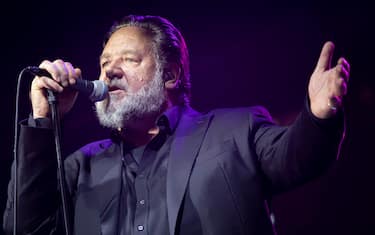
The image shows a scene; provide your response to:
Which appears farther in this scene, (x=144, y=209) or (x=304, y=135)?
(x=144, y=209)

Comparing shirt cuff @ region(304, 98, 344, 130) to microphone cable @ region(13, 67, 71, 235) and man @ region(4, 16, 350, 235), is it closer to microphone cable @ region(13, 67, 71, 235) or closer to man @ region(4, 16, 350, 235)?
man @ region(4, 16, 350, 235)

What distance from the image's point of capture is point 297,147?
4.55 feet

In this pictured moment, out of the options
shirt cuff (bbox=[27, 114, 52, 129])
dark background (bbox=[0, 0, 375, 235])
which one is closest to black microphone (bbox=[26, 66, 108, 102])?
shirt cuff (bbox=[27, 114, 52, 129])

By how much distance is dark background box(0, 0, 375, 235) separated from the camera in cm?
283

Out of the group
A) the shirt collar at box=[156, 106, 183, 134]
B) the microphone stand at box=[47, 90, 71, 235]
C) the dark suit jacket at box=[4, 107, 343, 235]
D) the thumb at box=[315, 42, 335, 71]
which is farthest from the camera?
the shirt collar at box=[156, 106, 183, 134]

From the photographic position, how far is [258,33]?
304 cm

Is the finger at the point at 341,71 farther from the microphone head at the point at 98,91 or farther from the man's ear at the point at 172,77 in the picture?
the man's ear at the point at 172,77

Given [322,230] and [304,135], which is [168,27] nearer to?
[304,135]

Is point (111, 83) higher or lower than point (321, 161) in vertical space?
higher

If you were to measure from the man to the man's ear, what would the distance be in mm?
130

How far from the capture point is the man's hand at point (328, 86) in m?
1.23

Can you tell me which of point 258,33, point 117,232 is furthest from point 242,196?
point 258,33

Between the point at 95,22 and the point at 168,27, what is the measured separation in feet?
2.85

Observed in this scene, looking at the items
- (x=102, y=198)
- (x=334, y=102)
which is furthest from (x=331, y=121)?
(x=102, y=198)
